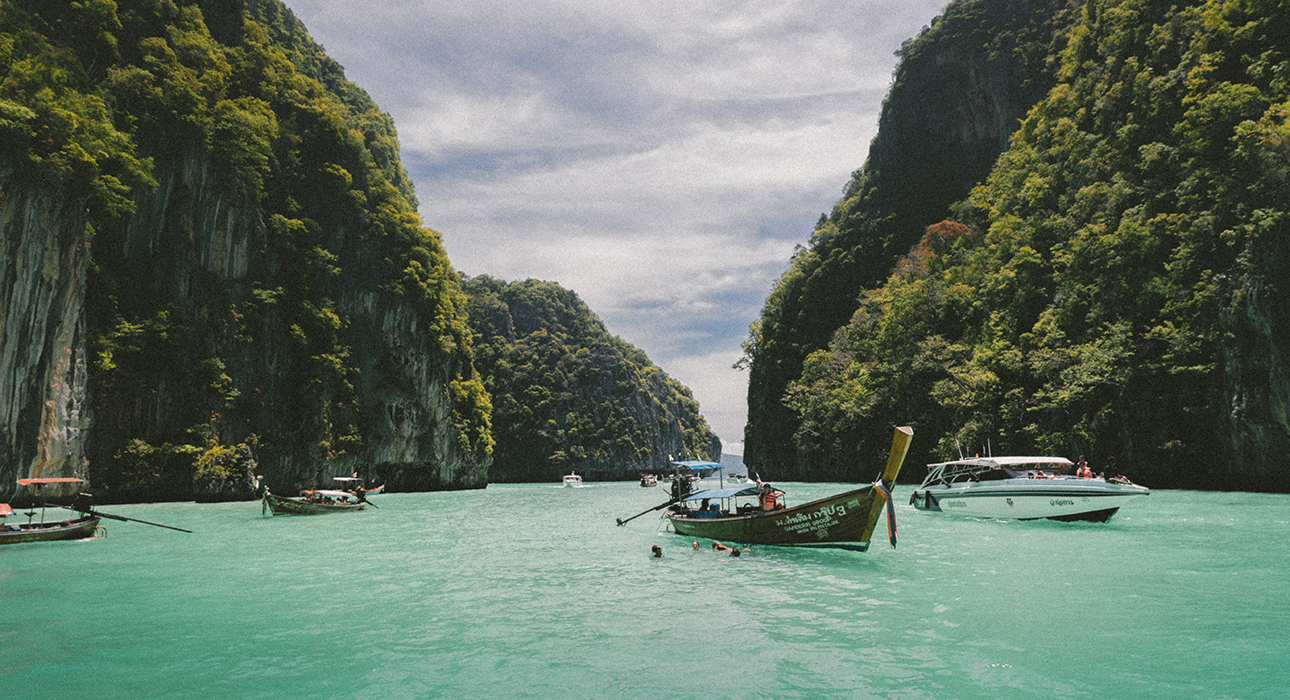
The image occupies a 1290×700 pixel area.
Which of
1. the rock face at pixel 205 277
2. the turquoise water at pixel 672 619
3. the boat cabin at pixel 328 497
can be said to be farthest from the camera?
the boat cabin at pixel 328 497

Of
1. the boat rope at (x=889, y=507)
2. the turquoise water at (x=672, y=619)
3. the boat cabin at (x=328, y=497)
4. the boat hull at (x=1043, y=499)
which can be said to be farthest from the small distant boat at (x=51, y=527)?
the boat hull at (x=1043, y=499)

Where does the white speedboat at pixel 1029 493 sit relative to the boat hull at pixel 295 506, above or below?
above

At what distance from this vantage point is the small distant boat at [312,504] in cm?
2759

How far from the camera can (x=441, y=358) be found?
189 feet

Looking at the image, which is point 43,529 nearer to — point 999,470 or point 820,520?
point 820,520

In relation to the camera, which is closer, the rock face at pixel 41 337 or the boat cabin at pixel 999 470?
the boat cabin at pixel 999 470

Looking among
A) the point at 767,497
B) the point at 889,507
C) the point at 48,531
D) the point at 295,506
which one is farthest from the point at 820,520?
the point at 295,506

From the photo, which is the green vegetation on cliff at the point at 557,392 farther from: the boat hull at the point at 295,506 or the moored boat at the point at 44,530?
the moored boat at the point at 44,530

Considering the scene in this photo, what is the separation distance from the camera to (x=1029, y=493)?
19.8 metres

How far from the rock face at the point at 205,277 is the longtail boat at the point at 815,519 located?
28057 mm

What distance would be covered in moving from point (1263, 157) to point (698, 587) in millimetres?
30587

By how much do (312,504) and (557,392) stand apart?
77.6 meters

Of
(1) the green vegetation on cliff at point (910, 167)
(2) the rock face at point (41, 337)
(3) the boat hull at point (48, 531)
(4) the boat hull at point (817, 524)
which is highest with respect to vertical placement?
(1) the green vegetation on cliff at point (910, 167)

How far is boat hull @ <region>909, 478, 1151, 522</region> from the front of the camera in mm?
18266
